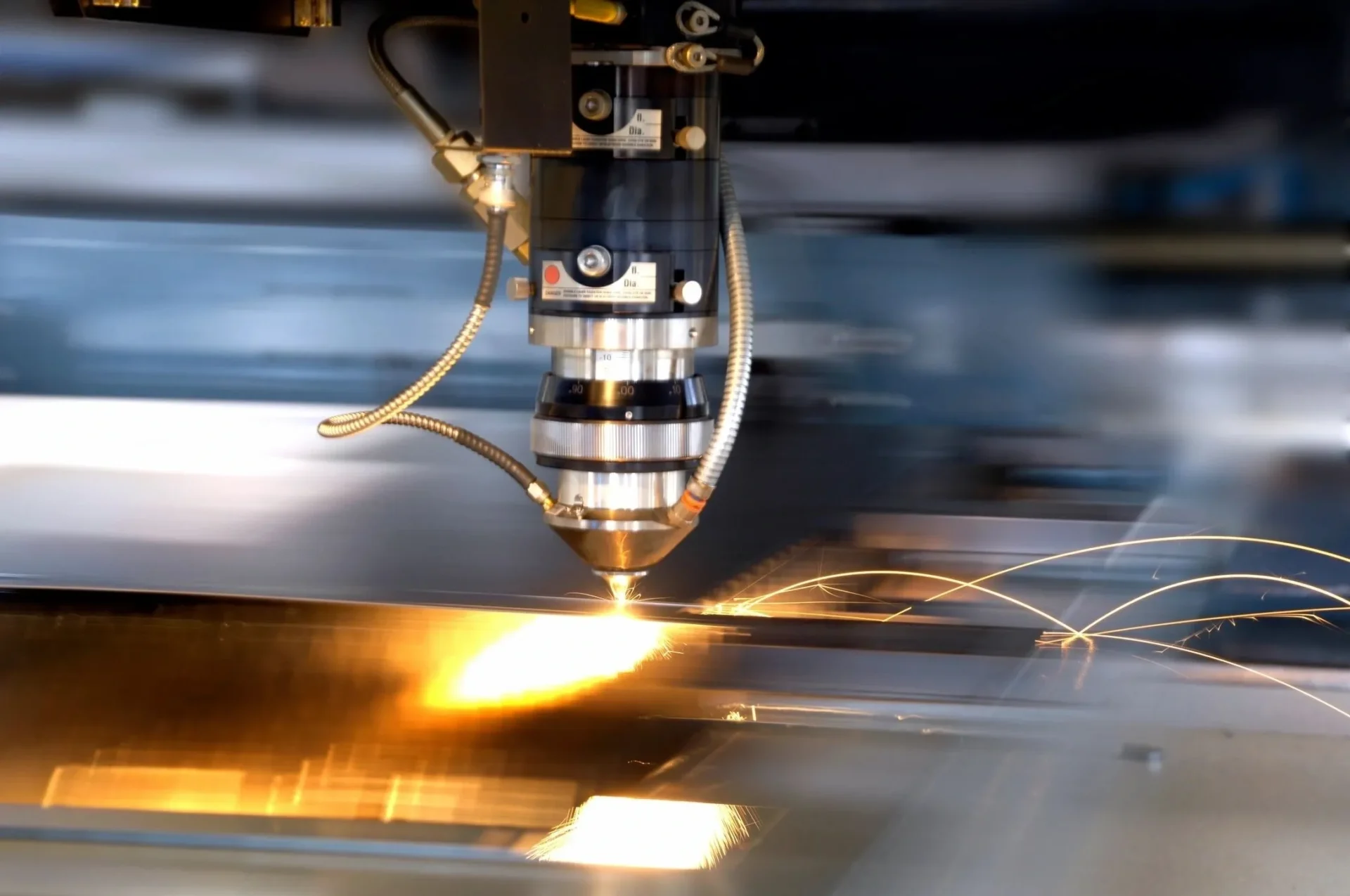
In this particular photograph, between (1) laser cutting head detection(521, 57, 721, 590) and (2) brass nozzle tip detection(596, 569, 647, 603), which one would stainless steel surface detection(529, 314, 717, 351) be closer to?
(1) laser cutting head detection(521, 57, 721, 590)

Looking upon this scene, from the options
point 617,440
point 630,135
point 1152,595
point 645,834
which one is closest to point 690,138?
point 630,135

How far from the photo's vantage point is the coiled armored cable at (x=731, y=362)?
25.2 inches

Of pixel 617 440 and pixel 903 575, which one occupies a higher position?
pixel 617 440

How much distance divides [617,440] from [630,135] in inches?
6.0

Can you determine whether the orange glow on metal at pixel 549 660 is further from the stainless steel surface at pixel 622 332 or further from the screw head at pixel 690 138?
the screw head at pixel 690 138

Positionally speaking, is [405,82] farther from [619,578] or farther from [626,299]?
[619,578]

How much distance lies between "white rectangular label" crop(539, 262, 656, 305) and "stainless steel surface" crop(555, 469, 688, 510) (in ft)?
0.29

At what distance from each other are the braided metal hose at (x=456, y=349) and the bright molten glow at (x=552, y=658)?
18cm

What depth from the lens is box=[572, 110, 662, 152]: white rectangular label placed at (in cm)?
63

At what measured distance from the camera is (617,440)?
0.65 metres

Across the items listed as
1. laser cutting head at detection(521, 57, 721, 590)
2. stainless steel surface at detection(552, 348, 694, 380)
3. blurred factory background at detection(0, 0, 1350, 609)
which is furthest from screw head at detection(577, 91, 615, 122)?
blurred factory background at detection(0, 0, 1350, 609)

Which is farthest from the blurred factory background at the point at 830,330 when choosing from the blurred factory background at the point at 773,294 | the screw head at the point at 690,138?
the screw head at the point at 690,138

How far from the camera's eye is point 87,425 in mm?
931

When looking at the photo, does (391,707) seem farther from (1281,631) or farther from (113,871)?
(1281,631)
